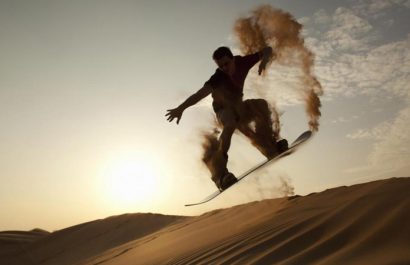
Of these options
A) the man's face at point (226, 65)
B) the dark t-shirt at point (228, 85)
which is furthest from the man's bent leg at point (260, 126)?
the man's face at point (226, 65)

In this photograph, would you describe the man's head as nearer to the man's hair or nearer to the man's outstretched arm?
the man's hair

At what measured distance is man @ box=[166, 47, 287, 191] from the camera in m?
5.82

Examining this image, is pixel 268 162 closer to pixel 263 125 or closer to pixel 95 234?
pixel 263 125

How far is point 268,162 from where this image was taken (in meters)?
Answer: 5.97

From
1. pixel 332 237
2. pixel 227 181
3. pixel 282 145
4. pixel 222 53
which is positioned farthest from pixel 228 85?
pixel 332 237

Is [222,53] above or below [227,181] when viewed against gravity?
above

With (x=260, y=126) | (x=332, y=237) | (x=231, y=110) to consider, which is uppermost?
(x=231, y=110)

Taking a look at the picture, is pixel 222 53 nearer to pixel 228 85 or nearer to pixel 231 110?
pixel 228 85

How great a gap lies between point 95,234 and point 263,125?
9561 millimetres

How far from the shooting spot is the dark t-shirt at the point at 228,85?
230 inches

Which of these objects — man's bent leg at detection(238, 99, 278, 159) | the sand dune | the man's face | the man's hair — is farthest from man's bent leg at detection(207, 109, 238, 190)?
the sand dune

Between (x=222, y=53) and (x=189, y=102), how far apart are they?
952 mm

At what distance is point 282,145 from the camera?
6246 mm

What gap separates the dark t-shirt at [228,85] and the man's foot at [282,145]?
0.98m
